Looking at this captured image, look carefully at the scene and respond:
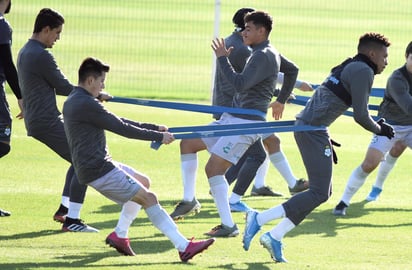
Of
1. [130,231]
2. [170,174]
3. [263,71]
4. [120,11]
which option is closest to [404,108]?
[263,71]

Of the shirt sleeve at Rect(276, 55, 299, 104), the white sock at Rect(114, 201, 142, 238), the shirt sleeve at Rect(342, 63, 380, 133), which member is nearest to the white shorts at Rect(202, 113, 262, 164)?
the shirt sleeve at Rect(276, 55, 299, 104)

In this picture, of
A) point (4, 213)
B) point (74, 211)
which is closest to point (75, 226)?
point (74, 211)

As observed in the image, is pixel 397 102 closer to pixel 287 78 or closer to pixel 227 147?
pixel 287 78

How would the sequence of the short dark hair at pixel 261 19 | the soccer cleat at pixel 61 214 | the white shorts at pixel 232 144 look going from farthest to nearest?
1. the soccer cleat at pixel 61 214
2. the white shorts at pixel 232 144
3. the short dark hair at pixel 261 19

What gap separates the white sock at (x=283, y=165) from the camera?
13492mm

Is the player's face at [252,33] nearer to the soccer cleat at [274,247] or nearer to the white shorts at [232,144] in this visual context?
the white shorts at [232,144]

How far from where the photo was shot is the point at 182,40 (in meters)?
32.9

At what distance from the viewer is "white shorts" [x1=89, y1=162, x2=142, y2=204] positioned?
9.29 m

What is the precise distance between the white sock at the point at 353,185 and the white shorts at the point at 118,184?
12.2 feet

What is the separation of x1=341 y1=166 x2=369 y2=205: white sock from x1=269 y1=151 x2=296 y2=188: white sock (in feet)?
3.63

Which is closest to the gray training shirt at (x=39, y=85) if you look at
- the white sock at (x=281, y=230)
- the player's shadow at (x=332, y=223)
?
the white sock at (x=281, y=230)

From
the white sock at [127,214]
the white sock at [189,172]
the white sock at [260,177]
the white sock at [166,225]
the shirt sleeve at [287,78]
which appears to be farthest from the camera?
the white sock at [260,177]

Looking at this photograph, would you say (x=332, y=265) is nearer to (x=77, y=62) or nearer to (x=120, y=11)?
(x=77, y=62)

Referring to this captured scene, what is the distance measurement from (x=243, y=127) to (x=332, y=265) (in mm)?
1580
